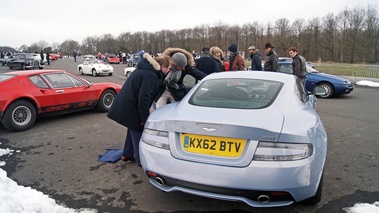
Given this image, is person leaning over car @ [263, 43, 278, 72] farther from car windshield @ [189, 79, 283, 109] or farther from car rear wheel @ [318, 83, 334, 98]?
car windshield @ [189, 79, 283, 109]

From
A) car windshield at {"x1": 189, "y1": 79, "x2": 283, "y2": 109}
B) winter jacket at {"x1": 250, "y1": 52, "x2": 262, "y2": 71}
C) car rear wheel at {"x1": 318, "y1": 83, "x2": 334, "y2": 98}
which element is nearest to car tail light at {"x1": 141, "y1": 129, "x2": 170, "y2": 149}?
car windshield at {"x1": 189, "y1": 79, "x2": 283, "y2": 109}

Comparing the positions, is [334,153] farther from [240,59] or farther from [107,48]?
[107,48]

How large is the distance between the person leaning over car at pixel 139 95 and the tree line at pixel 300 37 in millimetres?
31111

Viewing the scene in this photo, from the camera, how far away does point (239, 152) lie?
7.76 ft

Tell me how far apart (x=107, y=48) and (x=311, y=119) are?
96.6 m

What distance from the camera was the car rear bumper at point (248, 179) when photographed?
225 cm

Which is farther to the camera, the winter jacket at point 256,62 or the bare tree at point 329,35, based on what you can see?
the bare tree at point 329,35

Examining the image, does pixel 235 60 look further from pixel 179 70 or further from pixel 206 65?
pixel 179 70

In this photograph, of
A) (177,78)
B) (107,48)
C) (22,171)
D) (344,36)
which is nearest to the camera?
(22,171)

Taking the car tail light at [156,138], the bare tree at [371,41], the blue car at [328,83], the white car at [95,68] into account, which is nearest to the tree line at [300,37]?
the bare tree at [371,41]

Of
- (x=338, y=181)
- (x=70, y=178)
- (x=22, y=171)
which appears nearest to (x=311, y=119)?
(x=338, y=181)

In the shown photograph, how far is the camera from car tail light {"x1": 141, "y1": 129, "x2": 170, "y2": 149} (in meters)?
2.65

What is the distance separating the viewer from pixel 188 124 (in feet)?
8.41

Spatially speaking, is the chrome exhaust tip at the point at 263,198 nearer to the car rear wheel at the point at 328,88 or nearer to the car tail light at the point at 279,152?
the car tail light at the point at 279,152
